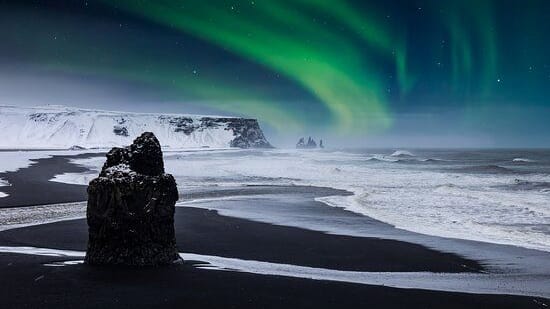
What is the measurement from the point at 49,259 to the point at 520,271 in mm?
8772

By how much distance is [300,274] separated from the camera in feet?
28.4

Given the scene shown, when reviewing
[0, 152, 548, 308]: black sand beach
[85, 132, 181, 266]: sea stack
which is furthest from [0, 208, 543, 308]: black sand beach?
[85, 132, 181, 266]: sea stack

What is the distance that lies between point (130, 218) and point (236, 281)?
84.9 inches

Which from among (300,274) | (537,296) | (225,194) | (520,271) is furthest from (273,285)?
(225,194)

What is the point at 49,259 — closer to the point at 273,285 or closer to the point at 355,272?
the point at 273,285

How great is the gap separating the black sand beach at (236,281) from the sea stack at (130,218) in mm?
310

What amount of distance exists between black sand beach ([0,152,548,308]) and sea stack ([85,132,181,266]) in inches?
12.2

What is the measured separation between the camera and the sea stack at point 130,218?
28.2 ft

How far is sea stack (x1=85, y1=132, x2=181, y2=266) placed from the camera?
8586 mm

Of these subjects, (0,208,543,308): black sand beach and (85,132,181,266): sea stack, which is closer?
(0,208,543,308): black sand beach

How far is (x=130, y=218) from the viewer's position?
8.57 metres

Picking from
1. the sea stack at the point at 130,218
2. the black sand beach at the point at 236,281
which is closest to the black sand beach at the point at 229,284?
the black sand beach at the point at 236,281

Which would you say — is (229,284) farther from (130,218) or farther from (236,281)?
(130,218)

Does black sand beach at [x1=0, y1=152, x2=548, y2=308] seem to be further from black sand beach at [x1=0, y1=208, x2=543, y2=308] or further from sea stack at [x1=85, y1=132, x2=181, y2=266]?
sea stack at [x1=85, y1=132, x2=181, y2=266]
